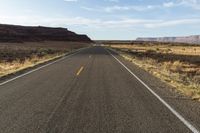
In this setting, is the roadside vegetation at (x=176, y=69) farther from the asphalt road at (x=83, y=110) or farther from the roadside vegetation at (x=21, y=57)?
the roadside vegetation at (x=21, y=57)

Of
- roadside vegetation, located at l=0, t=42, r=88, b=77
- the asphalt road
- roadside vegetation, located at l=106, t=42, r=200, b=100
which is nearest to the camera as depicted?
the asphalt road

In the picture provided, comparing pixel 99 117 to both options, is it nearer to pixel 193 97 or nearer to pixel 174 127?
pixel 174 127

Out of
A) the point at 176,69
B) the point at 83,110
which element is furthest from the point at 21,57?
the point at 83,110

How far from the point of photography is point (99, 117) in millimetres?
7543

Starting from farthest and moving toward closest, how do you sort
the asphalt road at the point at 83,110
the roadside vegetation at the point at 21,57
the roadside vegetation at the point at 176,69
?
1. the roadside vegetation at the point at 21,57
2. the roadside vegetation at the point at 176,69
3. the asphalt road at the point at 83,110

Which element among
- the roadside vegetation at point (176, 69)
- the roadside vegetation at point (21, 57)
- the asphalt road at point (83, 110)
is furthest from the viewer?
the roadside vegetation at point (21, 57)

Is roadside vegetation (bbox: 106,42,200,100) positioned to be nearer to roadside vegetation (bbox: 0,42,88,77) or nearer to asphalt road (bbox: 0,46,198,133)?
asphalt road (bbox: 0,46,198,133)

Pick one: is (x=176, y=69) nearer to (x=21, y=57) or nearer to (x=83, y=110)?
(x=83, y=110)

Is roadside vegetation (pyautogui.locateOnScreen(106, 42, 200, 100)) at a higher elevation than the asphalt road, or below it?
below

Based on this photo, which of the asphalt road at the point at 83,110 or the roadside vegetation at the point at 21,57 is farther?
the roadside vegetation at the point at 21,57

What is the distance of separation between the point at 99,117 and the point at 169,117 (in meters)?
1.65

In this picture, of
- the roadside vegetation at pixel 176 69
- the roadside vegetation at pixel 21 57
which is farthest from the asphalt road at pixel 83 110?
the roadside vegetation at pixel 21 57

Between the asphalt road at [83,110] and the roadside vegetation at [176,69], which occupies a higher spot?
the asphalt road at [83,110]

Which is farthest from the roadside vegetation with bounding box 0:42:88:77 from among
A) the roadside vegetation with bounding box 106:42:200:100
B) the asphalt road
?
the roadside vegetation with bounding box 106:42:200:100
